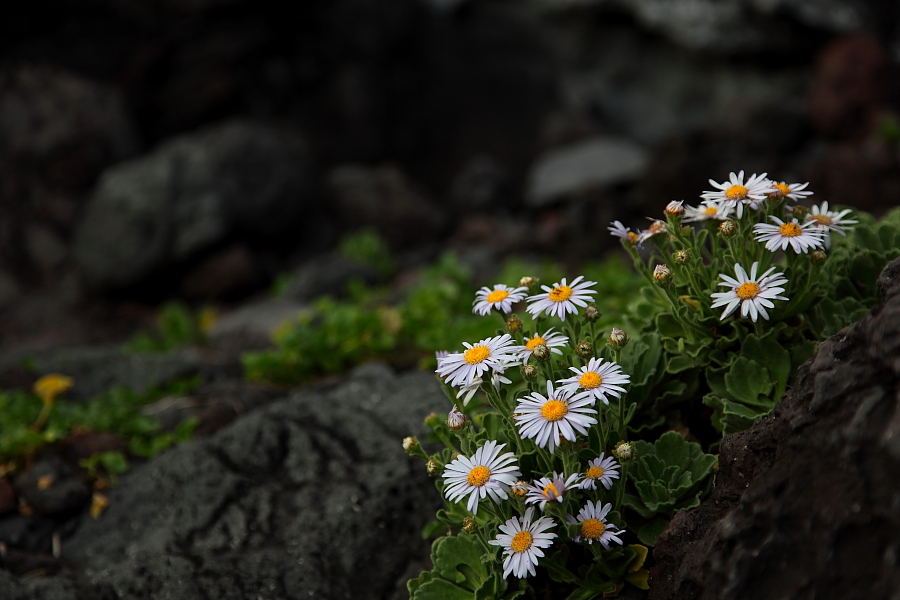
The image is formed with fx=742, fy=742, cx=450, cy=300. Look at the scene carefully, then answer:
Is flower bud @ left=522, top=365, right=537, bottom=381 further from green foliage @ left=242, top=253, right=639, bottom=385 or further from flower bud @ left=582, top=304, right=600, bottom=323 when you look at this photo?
green foliage @ left=242, top=253, right=639, bottom=385

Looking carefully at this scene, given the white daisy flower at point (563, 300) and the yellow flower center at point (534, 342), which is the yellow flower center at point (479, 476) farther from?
the white daisy flower at point (563, 300)

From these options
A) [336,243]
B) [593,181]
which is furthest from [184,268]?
[593,181]

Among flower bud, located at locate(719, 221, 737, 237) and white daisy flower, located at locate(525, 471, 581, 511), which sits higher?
flower bud, located at locate(719, 221, 737, 237)

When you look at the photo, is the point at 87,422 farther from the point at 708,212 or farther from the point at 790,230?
the point at 790,230

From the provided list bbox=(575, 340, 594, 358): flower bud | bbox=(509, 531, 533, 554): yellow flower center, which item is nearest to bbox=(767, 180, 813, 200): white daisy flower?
bbox=(575, 340, 594, 358): flower bud

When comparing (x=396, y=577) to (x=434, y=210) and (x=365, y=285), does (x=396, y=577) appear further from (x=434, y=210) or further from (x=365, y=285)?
(x=434, y=210)
